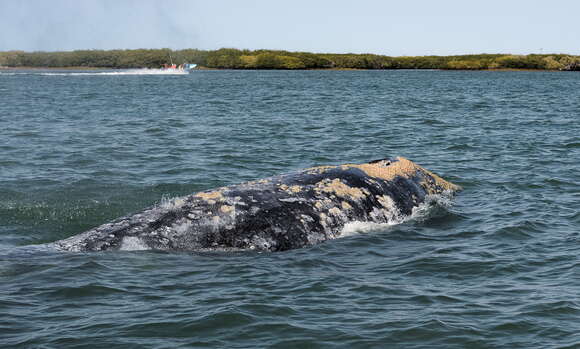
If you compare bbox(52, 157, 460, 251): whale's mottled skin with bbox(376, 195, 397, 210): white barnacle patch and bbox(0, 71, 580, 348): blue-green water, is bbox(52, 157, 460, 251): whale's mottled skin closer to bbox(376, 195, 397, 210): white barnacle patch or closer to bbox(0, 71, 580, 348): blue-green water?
Result: bbox(376, 195, 397, 210): white barnacle patch

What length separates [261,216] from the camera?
9430mm

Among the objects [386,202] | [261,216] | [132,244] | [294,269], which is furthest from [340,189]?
[132,244]

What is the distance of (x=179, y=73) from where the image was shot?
6014 inches

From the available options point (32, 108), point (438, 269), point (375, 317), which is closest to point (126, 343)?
point (375, 317)

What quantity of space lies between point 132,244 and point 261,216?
5.91ft

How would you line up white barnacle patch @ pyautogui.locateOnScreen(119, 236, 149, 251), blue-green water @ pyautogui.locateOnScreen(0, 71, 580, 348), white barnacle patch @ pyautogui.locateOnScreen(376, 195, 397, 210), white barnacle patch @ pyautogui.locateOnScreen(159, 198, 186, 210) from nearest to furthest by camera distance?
blue-green water @ pyautogui.locateOnScreen(0, 71, 580, 348), white barnacle patch @ pyautogui.locateOnScreen(119, 236, 149, 251), white barnacle patch @ pyautogui.locateOnScreen(159, 198, 186, 210), white barnacle patch @ pyautogui.locateOnScreen(376, 195, 397, 210)

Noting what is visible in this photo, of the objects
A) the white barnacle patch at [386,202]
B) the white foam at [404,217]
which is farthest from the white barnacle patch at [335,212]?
the white barnacle patch at [386,202]

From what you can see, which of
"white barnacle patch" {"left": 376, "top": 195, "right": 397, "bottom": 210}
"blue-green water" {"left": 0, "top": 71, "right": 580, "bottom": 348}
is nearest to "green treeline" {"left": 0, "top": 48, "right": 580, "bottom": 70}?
"blue-green water" {"left": 0, "top": 71, "right": 580, "bottom": 348}

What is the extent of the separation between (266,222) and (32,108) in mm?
33333

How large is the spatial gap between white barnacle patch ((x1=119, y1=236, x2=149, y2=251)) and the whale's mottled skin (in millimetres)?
13

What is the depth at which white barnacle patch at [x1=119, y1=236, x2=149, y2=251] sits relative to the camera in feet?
29.1

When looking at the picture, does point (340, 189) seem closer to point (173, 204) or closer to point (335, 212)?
point (335, 212)

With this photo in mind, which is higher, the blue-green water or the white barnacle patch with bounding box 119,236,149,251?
the white barnacle patch with bounding box 119,236,149,251

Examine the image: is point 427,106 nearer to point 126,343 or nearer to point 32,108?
point 32,108
